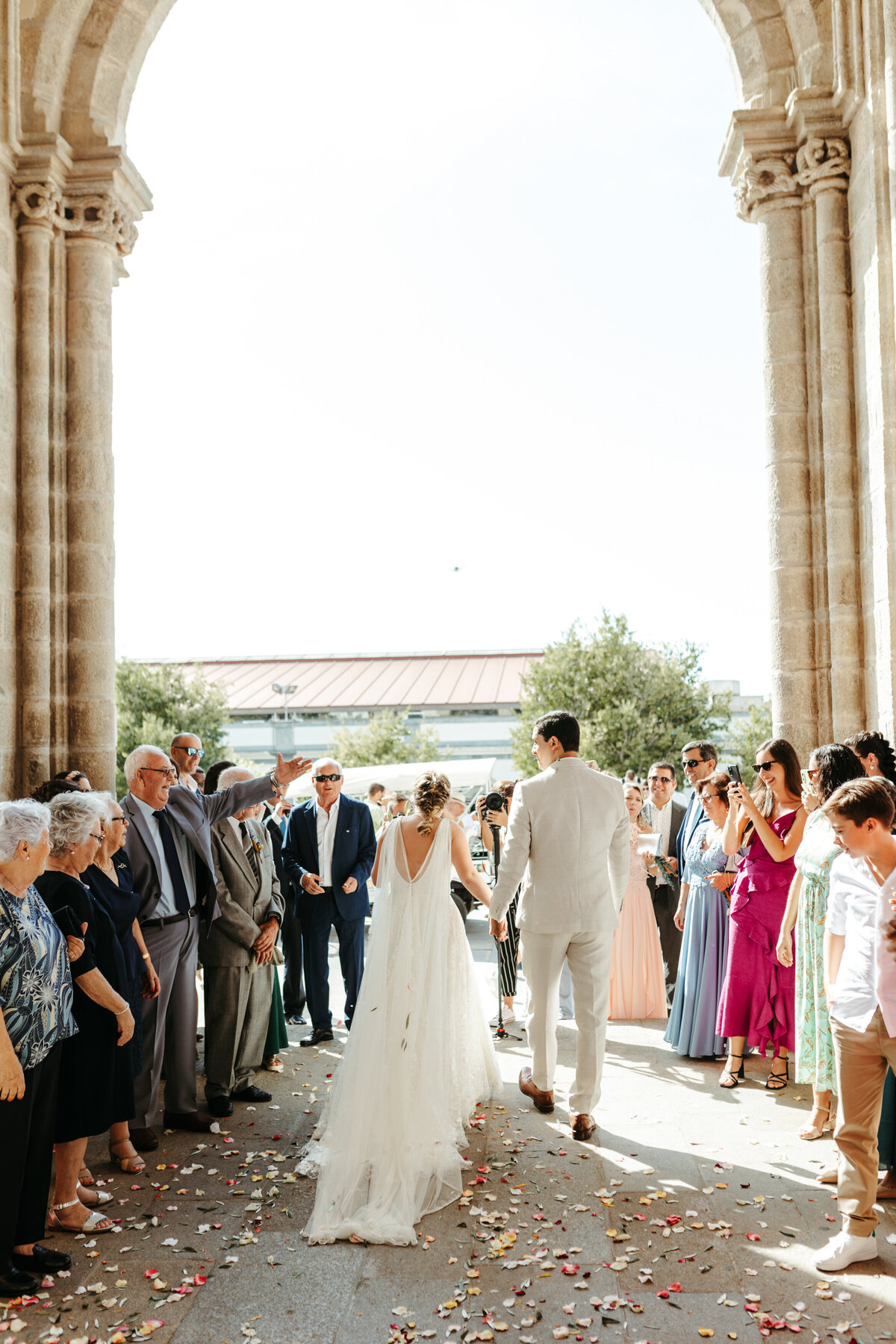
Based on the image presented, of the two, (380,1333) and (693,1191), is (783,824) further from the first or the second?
(380,1333)

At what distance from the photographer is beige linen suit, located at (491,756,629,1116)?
4746mm

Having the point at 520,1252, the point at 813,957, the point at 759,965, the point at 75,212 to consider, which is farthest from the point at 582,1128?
the point at 75,212

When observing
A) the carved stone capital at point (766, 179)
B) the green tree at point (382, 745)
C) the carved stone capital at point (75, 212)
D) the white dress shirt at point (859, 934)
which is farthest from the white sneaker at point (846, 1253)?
the green tree at point (382, 745)

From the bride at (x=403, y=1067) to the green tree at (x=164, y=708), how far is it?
3015 cm

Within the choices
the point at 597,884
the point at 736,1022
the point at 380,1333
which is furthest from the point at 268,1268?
the point at 736,1022

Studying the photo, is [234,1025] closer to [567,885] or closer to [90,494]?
[567,885]

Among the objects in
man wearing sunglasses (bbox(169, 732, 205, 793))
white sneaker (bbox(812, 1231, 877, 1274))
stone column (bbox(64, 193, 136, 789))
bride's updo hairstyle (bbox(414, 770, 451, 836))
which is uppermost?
stone column (bbox(64, 193, 136, 789))

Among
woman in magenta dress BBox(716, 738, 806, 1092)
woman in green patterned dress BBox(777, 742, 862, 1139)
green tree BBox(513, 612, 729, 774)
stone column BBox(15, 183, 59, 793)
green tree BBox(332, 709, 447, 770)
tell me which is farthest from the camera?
green tree BBox(332, 709, 447, 770)

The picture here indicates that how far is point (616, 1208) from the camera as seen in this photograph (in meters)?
3.81

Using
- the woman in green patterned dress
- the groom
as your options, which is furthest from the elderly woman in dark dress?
the woman in green patterned dress

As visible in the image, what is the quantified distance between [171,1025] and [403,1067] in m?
1.38

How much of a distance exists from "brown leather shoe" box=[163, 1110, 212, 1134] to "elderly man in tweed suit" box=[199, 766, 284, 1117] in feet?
0.77

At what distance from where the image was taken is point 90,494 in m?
6.76

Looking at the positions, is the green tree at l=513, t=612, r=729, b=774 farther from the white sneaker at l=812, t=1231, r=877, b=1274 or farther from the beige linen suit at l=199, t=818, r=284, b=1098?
the white sneaker at l=812, t=1231, r=877, b=1274
